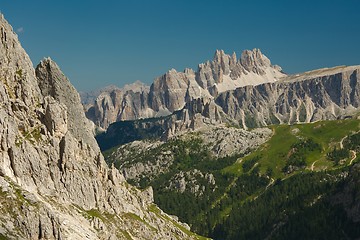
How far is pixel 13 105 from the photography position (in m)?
142

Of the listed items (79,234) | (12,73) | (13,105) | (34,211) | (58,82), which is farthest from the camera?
(58,82)

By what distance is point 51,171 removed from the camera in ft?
466

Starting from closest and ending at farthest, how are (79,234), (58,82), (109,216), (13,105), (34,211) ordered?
(34,211) < (79,234) < (13,105) < (109,216) < (58,82)

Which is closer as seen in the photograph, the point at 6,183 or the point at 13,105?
the point at 6,183

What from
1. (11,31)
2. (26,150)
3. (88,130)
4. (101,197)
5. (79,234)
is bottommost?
(79,234)

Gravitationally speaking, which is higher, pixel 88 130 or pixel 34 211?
pixel 88 130

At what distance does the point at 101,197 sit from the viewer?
16338 centimetres

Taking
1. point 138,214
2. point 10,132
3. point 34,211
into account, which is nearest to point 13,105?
point 10,132

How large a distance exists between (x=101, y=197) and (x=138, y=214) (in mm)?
23977

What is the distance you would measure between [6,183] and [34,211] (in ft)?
35.6

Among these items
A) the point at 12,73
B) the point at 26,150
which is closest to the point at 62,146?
the point at 26,150

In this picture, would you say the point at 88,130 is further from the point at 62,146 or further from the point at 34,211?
the point at 34,211

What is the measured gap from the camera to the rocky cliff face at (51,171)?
112688 millimetres

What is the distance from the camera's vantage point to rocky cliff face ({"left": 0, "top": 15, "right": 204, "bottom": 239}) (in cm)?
11269
